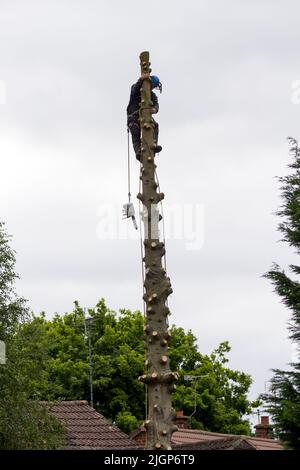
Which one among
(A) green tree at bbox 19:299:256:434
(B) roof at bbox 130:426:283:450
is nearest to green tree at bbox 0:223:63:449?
(B) roof at bbox 130:426:283:450

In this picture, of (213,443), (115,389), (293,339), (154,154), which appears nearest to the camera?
(154,154)

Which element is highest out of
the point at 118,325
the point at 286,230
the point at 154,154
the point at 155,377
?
the point at 118,325

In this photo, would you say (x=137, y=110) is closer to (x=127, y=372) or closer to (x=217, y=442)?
(x=217, y=442)

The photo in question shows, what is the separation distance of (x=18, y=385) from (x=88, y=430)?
9730 mm

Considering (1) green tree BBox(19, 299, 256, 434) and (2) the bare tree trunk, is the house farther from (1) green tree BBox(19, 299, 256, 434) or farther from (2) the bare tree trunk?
(2) the bare tree trunk

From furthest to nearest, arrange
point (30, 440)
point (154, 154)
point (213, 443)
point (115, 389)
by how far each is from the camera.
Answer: point (115, 389) < point (213, 443) < point (30, 440) < point (154, 154)

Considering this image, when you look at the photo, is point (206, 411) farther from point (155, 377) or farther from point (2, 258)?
point (155, 377)

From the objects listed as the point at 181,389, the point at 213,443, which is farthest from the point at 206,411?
the point at 213,443

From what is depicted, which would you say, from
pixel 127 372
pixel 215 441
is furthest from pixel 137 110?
pixel 127 372

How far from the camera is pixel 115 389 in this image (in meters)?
68.2

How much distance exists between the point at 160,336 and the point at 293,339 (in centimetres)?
1048

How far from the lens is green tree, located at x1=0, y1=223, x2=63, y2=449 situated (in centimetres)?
2723

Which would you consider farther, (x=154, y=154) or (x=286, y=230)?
(x=286, y=230)

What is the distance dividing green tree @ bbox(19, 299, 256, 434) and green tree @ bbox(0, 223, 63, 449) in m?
34.8
